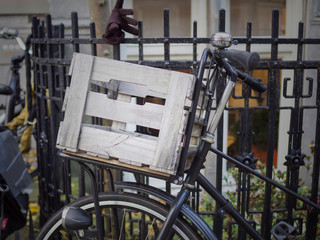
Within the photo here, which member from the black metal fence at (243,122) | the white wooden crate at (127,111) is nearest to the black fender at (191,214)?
the white wooden crate at (127,111)

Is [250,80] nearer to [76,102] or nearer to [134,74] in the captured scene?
[134,74]

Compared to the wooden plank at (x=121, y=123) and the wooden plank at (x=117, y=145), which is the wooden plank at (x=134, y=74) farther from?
the wooden plank at (x=117, y=145)

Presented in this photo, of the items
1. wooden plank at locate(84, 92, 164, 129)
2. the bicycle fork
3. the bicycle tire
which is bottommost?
the bicycle tire

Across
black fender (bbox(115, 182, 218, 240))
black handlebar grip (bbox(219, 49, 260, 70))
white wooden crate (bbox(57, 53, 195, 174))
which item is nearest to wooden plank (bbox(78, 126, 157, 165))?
white wooden crate (bbox(57, 53, 195, 174))

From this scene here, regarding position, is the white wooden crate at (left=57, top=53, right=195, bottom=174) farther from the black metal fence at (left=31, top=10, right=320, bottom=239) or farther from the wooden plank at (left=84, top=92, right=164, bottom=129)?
the black metal fence at (left=31, top=10, right=320, bottom=239)

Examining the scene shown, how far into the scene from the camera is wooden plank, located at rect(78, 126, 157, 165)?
1.75 meters

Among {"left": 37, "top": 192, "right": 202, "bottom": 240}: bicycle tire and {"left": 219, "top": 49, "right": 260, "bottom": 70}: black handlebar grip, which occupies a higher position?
{"left": 219, "top": 49, "right": 260, "bottom": 70}: black handlebar grip

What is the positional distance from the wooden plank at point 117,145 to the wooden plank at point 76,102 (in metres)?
0.04

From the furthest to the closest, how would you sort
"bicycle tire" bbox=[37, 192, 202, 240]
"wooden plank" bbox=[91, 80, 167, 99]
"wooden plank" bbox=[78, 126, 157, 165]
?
"bicycle tire" bbox=[37, 192, 202, 240], "wooden plank" bbox=[91, 80, 167, 99], "wooden plank" bbox=[78, 126, 157, 165]

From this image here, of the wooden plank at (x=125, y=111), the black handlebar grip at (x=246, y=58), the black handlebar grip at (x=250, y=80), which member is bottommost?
the wooden plank at (x=125, y=111)

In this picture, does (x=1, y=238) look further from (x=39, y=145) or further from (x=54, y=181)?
(x=39, y=145)

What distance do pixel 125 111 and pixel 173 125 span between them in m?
0.23

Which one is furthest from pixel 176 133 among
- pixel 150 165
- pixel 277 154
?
pixel 277 154

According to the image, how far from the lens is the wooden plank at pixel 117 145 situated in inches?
68.9
